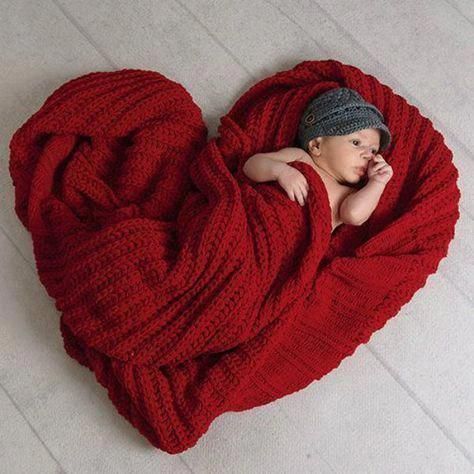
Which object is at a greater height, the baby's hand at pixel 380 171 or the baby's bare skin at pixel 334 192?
the baby's hand at pixel 380 171

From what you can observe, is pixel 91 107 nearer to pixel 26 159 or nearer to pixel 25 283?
pixel 26 159

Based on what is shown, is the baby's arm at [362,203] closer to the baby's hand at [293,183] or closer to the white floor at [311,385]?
the baby's hand at [293,183]

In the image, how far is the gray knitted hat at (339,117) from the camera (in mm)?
1138

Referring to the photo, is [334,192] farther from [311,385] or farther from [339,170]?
[311,385]

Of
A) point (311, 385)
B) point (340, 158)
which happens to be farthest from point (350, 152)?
point (311, 385)

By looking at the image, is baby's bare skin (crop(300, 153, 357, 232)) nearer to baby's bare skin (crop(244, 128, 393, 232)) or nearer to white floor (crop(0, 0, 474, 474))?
baby's bare skin (crop(244, 128, 393, 232))

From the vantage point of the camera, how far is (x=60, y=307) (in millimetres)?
1130

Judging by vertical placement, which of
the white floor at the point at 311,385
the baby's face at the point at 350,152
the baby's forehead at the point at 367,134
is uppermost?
the baby's forehead at the point at 367,134

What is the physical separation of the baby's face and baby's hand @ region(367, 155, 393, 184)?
0.06 ft

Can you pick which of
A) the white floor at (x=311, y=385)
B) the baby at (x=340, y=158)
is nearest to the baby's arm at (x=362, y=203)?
the baby at (x=340, y=158)

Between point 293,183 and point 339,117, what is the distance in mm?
141

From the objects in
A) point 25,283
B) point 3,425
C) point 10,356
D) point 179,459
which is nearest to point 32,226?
point 25,283

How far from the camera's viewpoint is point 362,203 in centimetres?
112

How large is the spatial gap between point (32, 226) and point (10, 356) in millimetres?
231
